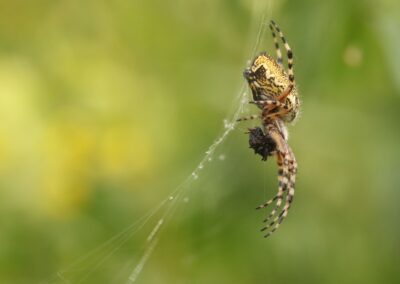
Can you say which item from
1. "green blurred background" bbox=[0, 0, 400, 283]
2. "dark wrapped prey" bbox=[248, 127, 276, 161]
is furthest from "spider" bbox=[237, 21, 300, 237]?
"green blurred background" bbox=[0, 0, 400, 283]

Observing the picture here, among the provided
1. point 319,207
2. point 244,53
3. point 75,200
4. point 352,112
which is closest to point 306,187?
point 319,207

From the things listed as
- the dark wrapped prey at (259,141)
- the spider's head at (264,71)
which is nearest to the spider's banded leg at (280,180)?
the dark wrapped prey at (259,141)

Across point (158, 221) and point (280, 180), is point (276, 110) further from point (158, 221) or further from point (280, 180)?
point (158, 221)

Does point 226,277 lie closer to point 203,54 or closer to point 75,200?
point 75,200

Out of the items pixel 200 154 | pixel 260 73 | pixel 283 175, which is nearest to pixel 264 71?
pixel 260 73

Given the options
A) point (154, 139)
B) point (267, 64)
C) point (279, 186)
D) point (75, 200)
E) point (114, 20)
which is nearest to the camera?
point (267, 64)

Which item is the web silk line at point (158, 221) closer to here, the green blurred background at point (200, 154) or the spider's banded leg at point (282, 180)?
the green blurred background at point (200, 154)
